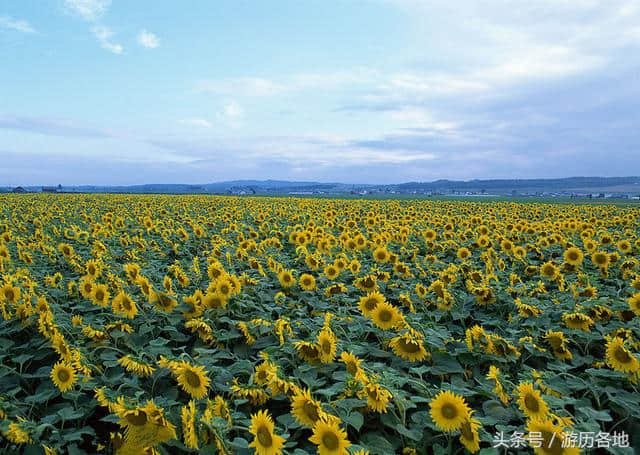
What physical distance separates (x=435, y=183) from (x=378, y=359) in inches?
7551

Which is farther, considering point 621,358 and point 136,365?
point 621,358

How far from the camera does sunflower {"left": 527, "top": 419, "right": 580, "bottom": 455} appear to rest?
198cm

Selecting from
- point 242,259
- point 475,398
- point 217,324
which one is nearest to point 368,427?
point 475,398

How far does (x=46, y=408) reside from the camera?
9.21ft

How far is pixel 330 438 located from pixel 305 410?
0.83ft

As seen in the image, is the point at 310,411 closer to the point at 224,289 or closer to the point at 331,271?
the point at 224,289

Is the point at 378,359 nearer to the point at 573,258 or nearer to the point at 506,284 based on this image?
the point at 506,284

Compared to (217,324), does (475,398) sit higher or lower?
lower

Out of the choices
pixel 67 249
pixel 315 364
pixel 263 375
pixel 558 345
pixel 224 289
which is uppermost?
pixel 67 249

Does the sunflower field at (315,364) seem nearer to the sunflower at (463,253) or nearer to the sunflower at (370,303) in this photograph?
the sunflower at (370,303)

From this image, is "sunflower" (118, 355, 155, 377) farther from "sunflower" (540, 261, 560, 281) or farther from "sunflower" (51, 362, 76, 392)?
"sunflower" (540, 261, 560, 281)

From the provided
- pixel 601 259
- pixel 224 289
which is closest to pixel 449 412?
pixel 224 289

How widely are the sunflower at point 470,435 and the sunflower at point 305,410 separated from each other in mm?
871

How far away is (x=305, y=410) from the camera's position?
2.28m
